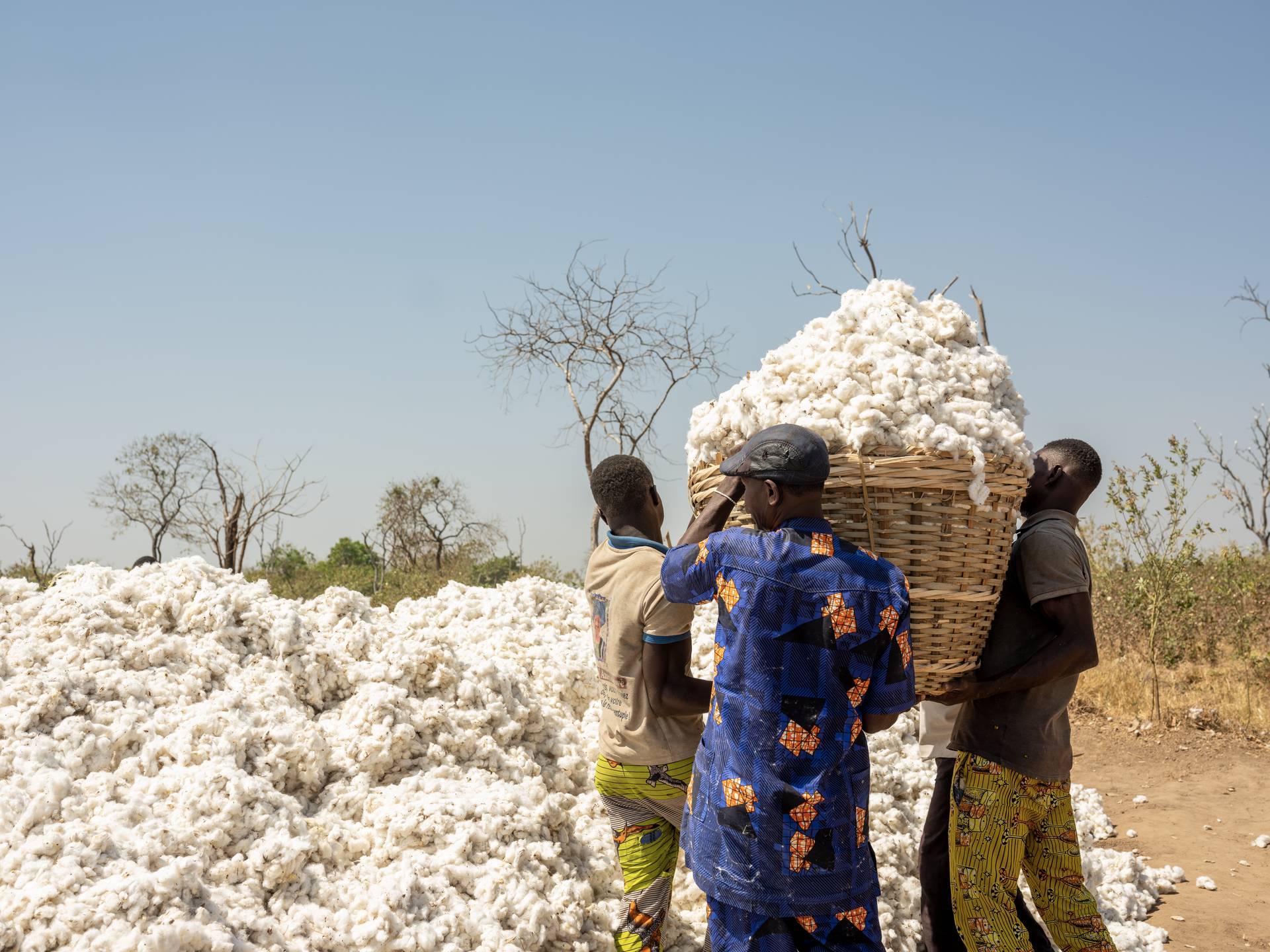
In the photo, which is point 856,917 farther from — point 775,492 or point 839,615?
point 775,492

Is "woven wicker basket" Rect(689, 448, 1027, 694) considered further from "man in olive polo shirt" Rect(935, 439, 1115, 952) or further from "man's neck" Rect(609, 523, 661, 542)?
"man's neck" Rect(609, 523, 661, 542)

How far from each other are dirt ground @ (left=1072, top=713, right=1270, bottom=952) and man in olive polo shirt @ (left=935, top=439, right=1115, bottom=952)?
1.69 m

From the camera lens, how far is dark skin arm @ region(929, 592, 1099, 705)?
2518 millimetres

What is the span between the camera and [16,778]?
109 inches

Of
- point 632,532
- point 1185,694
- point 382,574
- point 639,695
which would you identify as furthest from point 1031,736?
point 382,574

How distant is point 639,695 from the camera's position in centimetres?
259

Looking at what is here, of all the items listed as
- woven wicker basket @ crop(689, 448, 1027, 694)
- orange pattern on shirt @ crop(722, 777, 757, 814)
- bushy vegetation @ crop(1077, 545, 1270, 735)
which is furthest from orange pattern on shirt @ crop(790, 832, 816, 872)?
bushy vegetation @ crop(1077, 545, 1270, 735)

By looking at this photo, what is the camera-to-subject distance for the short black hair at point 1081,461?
2730 millimetres

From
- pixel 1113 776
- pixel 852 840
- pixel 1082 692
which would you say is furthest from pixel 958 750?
pixel 1082 692

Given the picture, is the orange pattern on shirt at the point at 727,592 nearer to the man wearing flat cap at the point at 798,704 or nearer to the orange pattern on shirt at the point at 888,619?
the man wearing flat cap at the point at 798,704

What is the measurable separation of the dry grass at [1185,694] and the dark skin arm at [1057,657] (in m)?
5.56

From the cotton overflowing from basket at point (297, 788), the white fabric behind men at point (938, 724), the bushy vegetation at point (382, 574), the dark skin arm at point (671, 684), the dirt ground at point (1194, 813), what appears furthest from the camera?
the bushy vegetation at point (382, 574)

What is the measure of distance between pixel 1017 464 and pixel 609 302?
33.6 feet

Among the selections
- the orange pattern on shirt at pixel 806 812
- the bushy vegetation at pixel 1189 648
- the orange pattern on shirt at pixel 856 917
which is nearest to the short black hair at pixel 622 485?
the orange pattern on shirt at pixel 806 812
